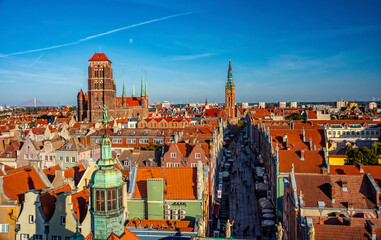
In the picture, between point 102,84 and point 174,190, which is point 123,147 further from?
point 102,84

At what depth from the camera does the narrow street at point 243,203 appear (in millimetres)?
43328

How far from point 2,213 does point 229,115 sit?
158 m

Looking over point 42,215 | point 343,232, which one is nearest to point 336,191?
point 343,232

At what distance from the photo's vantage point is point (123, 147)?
73.9 m

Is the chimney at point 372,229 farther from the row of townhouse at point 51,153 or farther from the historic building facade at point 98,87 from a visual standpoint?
the historic building facade at point 98,87


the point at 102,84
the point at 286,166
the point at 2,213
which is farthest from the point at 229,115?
the point at 2,213

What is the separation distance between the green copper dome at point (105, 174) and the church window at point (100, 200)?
356mm

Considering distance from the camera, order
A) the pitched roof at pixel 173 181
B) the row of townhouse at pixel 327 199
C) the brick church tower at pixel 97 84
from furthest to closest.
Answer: the brick church tower at pixel 97 84
the pitched roof at pixel 173 181
the row of townhouse at pixel 327 199

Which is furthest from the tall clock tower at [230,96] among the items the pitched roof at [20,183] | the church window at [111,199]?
the church window at [111,199]

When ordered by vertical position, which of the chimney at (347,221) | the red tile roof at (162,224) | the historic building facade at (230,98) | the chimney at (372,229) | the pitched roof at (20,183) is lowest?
the red tile roof at (162,224)

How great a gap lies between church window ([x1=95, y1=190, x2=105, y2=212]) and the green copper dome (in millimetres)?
356

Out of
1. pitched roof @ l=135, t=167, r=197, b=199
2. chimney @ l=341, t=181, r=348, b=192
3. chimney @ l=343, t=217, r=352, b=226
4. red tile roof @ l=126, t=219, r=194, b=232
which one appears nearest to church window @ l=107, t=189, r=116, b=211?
red tile roof @ l=126, t=219, r=194, b=232

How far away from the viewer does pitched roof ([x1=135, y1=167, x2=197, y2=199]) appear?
30734 millimetres

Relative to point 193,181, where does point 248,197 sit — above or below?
below
